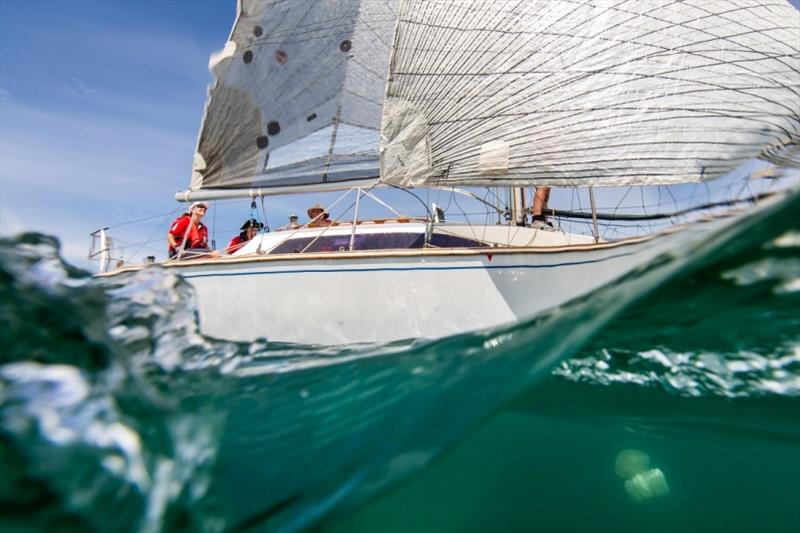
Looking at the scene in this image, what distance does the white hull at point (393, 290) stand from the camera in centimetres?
466

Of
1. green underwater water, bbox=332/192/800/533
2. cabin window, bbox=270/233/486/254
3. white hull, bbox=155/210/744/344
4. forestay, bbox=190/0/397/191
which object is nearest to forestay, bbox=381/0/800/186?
white hull, bbox=155/210/744/344

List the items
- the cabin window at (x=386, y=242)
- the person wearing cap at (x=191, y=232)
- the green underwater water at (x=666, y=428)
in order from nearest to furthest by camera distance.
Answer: the green underwater water at (x=666, y=428), the cabin window at (x=386, y=242), the person wearing cap at (x=191, y=232)

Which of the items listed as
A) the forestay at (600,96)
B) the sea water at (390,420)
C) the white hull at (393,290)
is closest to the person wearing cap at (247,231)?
the white hull at (393,290)

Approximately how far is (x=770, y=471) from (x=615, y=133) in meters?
3.52

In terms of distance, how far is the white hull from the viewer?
15.3 feet

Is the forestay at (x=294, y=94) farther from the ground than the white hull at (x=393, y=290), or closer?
farther from the ground

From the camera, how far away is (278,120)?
24.5 feet

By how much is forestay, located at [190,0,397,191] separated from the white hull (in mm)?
2413

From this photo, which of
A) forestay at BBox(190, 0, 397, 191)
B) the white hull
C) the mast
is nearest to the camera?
the white hull

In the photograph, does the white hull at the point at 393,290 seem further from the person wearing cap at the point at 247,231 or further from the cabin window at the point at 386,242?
the person wearing cap at the point at 247,231

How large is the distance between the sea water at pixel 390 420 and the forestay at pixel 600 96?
9.76ft

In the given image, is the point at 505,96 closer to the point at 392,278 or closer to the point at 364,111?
the point at 392,278

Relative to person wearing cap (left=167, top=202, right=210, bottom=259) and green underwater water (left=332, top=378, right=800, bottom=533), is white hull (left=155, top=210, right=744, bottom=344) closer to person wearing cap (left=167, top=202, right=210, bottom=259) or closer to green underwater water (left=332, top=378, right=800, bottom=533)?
person wearing cap (left=167, top=202, right=210, bottom=259)

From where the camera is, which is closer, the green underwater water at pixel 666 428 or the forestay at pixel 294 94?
the green underwater water at pixel 666 428
